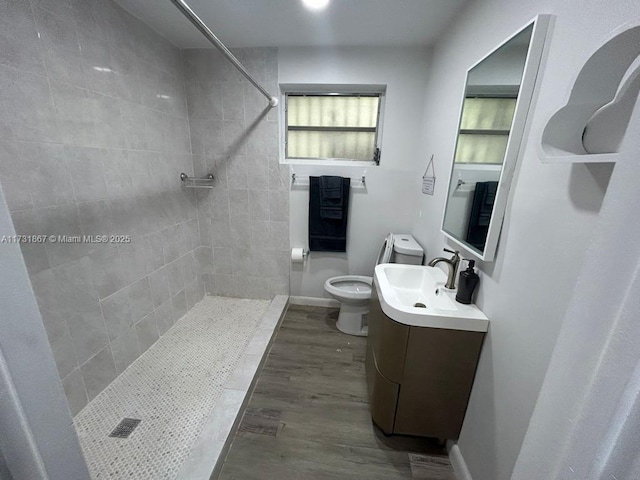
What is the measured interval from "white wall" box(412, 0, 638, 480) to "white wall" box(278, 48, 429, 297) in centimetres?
75

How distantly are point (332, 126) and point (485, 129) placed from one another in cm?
138

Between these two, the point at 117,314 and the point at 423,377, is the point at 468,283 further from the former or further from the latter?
the point at 117,314

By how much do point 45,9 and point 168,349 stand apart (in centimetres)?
209

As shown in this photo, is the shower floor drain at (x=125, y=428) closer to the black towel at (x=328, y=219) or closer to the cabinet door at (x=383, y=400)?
the cabinet door at (x=383, y=400)

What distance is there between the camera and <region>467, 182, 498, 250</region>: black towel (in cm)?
105

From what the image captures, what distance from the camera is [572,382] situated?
33cm

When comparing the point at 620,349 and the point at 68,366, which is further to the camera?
the point at 68,366

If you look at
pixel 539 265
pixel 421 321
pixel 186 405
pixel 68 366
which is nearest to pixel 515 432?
pixel 421 321

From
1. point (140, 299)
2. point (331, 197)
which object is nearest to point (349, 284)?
Answer: point (331, 197)

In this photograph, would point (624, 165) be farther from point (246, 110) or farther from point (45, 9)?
point (246, 110)

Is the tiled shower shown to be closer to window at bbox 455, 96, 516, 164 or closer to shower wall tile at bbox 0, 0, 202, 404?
shower wall tile at bbox 0, 0, 202, 404

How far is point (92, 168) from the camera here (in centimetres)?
141

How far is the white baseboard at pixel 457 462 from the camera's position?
1.14 m

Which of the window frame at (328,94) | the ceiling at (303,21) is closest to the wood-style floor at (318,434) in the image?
the window frame at (328,94)
